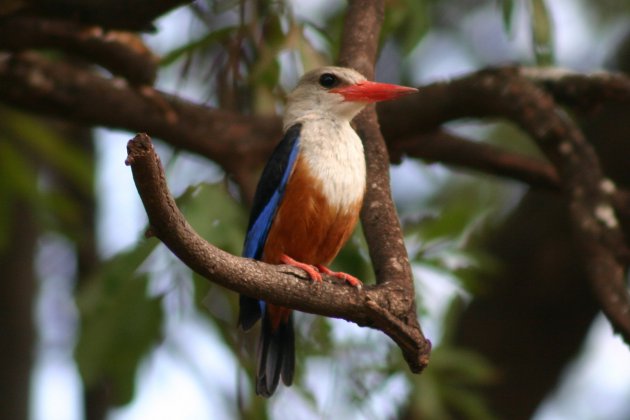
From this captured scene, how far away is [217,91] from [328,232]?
2.00 m

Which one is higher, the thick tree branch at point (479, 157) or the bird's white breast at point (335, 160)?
the thick tree branch at point (479, 157)

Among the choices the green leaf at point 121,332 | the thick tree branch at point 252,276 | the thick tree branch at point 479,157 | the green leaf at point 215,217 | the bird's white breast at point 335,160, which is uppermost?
the thick tree branch at point 479,157

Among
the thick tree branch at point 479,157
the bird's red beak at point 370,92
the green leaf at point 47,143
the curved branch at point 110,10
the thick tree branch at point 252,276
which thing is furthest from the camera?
the green leaf at point 47,143

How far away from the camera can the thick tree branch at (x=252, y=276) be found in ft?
9.66

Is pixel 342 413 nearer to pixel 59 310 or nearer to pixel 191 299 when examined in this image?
pixel 191 299

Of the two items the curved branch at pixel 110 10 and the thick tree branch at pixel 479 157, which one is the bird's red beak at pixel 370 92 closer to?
the curved branch at pixel 110 10

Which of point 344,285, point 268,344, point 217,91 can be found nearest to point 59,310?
point 217,91

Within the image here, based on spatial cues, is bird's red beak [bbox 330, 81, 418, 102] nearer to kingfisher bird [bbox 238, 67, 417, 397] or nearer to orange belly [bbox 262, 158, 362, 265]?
kingfisher bird [bbox 238, 67, 417, 397]

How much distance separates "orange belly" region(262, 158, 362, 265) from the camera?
462 centimetres

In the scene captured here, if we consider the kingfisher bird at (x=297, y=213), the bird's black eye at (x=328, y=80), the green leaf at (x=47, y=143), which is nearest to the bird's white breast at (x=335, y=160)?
the kingfisher bird at (x=297, y=213)

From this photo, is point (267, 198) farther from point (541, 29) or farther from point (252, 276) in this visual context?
point (541, 29)

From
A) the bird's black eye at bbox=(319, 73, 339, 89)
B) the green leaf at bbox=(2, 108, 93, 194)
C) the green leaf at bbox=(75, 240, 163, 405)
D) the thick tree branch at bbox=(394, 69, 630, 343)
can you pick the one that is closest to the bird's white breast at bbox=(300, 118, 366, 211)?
the bird's black eye at bbox=(319, 73, 339, 89)

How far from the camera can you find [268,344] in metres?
4.69

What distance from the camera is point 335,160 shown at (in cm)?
472
